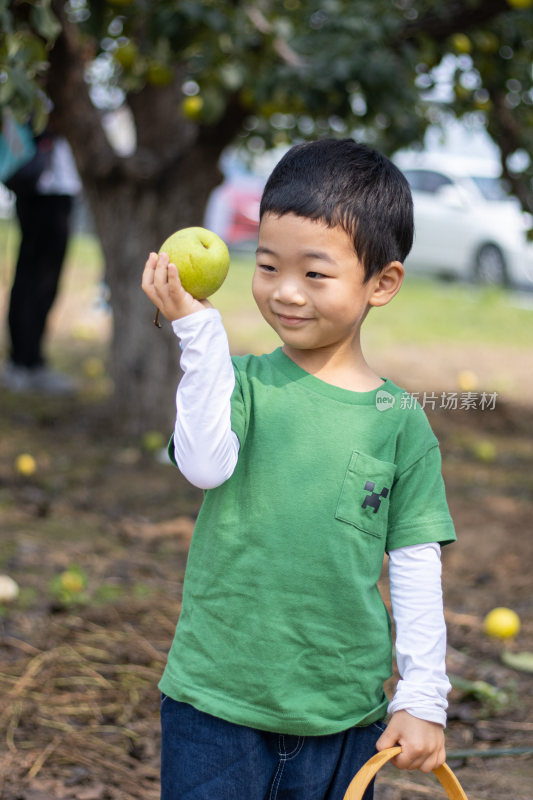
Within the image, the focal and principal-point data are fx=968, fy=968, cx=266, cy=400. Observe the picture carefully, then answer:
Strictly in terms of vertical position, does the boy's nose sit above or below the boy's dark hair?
below

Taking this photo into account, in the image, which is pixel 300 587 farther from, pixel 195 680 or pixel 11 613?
pixel 11 613

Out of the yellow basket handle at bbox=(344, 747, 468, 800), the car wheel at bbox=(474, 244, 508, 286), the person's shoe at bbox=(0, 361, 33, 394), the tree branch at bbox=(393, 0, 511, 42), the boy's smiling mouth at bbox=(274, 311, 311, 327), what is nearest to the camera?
the yellow basket handle at bbox=(344, 747, 468, 800)

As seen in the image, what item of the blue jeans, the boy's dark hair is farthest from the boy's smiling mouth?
the blue jeans

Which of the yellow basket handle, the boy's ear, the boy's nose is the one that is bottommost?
the yellow basket handle

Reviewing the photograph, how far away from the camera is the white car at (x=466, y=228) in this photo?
38.1 feet

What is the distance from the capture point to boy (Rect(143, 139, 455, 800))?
1.37 meters

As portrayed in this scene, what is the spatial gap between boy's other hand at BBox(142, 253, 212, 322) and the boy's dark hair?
19 centimetres

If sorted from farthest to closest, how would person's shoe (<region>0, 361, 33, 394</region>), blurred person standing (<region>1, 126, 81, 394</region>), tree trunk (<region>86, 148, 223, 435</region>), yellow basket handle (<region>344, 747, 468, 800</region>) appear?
person's shoe (<region>0, 361, 33, 394</region>), blurred person standing (<region>1, 126, 81, 394</region>), tree trunk (<region>86, 148, 223, 435</region>), yellow basket handle (<region>344, 747, 468, 800</region>)

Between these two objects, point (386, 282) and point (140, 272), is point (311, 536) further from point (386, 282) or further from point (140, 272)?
point (140, 272)

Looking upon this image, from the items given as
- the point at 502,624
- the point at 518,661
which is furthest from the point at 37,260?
the point at 518,661

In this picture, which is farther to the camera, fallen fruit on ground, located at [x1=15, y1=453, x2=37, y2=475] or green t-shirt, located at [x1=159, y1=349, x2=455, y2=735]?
fallen fruit on ground, located at [x1=15, y1=453, x2=37, y2=475]

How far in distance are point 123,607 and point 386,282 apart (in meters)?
1.83

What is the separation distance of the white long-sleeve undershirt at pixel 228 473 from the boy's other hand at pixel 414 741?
0.01 metres

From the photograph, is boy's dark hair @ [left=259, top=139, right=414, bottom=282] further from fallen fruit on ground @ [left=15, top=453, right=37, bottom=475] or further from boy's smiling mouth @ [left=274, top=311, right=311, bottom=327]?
fallen fruit on ground @ [left=15, top=453, right=37, bottom=475]
